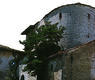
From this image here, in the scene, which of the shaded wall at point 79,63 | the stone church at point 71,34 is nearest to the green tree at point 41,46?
the stone church at point 71,34

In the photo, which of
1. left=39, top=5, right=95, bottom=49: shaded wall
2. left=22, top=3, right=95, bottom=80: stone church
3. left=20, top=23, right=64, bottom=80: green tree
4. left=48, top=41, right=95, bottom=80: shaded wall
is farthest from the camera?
left=39, top=5, right=95, bottom=49: shaded wall

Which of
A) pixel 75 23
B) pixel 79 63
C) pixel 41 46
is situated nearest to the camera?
pixel 79 63

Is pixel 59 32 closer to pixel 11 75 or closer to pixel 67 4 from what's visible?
pixel 67 4

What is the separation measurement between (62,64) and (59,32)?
5203 mm

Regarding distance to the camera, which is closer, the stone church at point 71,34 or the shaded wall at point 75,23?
the stone church at point 71,34

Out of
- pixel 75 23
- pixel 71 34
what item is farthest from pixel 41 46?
pixel 75 23

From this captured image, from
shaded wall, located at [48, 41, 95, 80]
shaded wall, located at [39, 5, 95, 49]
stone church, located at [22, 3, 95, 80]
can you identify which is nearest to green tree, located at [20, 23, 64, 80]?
stone church, located at [22, 3, 95, 80]

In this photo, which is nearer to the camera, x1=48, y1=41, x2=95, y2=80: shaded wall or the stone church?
x1=48, y1=41, x2=95, y2=80: shaded wall

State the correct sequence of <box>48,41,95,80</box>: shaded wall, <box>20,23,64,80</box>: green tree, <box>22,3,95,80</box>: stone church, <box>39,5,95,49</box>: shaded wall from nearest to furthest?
<box>48,41,95,80</box>: shaded wall → <box>22,3,95,80</box>: stone church → <box>20,23,64,80</box>: green tree → <box>39,5,95,49</box>: shaded wall

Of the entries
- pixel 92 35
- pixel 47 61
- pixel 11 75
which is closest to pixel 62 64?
pixel 47 61

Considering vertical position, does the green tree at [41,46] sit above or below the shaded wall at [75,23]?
below

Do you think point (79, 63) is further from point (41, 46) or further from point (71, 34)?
point (71, 34)

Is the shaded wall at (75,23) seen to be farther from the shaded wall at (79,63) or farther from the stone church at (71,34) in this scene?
the shaded wall at (79,63)

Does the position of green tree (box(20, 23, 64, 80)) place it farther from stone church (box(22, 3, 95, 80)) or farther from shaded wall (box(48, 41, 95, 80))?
shaded wall (box(48, 41, 95, 80))
